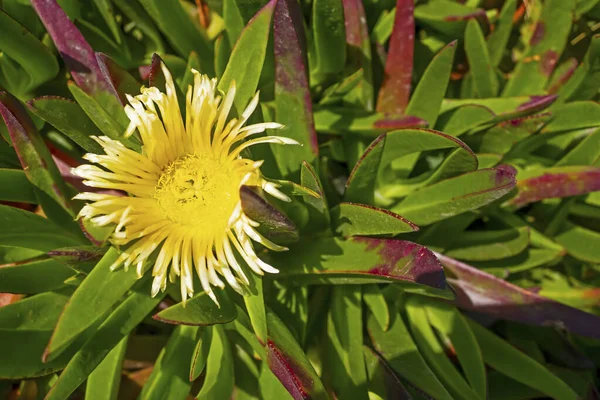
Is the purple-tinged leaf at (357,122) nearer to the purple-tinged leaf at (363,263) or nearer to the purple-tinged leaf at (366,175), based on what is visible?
the purple-tinged leaf at (366,175)

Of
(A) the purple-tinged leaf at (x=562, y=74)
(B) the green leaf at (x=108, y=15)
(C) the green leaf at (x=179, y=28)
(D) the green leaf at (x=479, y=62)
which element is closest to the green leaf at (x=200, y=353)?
(C) the green leaf at (x=179, y=28)

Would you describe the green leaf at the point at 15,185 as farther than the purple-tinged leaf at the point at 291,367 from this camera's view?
Yes

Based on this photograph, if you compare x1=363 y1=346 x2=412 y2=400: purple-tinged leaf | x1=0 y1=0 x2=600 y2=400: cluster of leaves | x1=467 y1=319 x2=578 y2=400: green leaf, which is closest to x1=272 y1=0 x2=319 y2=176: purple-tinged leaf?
x1=0 y1=0 x2=600 y2=400: cluster of leaves

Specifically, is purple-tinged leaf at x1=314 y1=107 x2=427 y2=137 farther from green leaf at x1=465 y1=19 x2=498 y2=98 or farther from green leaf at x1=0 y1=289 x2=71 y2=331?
green leaf at x1=0 y1=289 x2=71 y2=331

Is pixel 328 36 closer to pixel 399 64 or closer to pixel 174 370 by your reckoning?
pixel 399 64

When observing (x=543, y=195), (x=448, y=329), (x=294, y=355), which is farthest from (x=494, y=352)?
(x=294, y=355)
